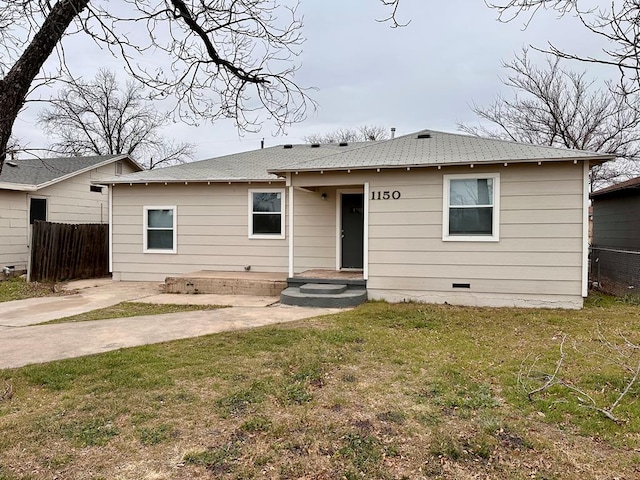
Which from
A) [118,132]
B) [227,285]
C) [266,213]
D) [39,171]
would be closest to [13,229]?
[39,171]

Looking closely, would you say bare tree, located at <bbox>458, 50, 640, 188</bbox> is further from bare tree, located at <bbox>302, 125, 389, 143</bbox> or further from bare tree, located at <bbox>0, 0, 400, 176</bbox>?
bare tree, located at <bbox>0, 0, 400, 176</bbox>

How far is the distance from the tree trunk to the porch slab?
6.39 meters

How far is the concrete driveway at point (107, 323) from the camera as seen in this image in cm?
525

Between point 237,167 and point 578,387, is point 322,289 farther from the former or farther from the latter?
point 578,387

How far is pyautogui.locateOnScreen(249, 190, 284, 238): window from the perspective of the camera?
10.8 m

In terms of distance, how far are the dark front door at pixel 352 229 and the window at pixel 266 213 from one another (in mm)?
1552

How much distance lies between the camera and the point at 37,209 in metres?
13.1

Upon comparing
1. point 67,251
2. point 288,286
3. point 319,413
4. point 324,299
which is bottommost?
point 319,413

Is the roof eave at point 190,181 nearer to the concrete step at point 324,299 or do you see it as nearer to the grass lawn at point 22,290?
the grass lawn at point 22,290

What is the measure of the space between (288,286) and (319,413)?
5.76 meters

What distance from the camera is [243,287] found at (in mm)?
9602

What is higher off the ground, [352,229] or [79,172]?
[79,172]

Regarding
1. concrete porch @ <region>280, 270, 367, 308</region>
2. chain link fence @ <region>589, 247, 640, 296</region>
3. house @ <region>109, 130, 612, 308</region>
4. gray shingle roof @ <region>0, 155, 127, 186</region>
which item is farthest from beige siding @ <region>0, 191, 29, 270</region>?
chain link fence @ <region>589, 247, 640, 296</region>

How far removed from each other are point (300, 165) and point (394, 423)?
251 inches
